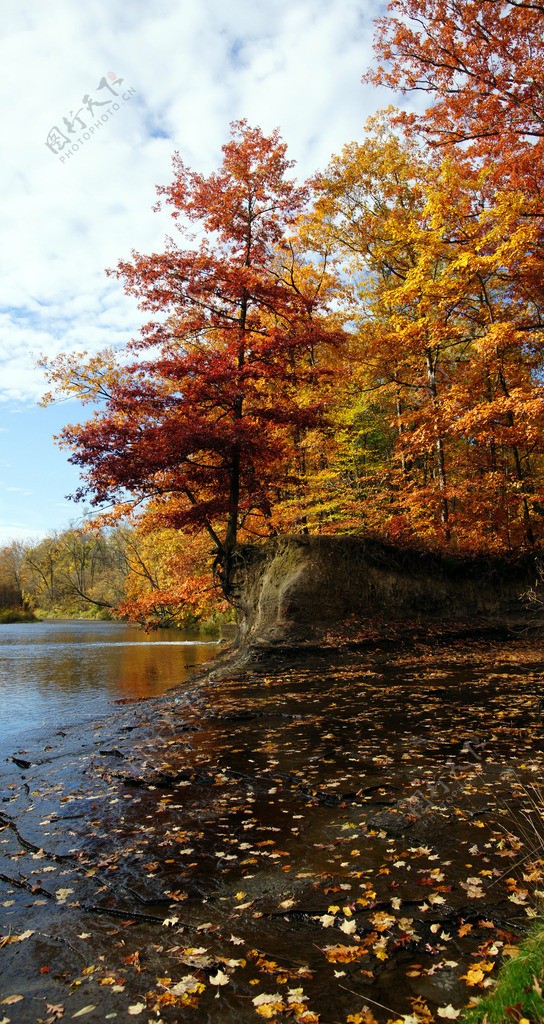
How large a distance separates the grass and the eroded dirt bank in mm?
306

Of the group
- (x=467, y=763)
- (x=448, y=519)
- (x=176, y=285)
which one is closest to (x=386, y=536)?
(x=448, y=519)

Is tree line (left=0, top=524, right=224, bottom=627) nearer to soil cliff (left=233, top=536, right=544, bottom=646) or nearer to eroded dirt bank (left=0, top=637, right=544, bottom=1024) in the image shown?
soil cliff (left=233, top=536, right=544, bottom=646)

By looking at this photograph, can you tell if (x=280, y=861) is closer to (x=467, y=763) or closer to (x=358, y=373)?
(x=467, y=763)

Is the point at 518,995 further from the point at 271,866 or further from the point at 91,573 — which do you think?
the point at 91,573

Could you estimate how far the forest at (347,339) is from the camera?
11.9 metres

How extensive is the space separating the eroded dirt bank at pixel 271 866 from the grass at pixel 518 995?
306mm

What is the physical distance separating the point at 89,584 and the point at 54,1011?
2904 inches

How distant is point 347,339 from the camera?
16.0 meters

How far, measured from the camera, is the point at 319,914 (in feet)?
11.5

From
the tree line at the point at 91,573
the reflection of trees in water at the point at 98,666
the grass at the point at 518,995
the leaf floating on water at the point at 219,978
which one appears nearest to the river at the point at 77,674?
the reflection of trees in water at the point at 98,666

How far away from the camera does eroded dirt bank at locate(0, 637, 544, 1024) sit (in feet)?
9.51

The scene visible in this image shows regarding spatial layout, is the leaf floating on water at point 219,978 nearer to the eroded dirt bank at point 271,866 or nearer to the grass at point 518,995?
the eroded dirt bank at point 271,866

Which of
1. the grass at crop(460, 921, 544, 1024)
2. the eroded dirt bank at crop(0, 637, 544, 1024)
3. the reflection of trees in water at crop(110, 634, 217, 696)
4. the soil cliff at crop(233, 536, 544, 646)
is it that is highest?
the soil cliff at crop(233, 536, 544, 646)

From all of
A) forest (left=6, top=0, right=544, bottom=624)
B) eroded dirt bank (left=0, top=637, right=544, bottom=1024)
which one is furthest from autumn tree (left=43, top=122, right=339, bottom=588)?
eroded dirt bank (left=0, top=637, right=544, bottom=1024)
